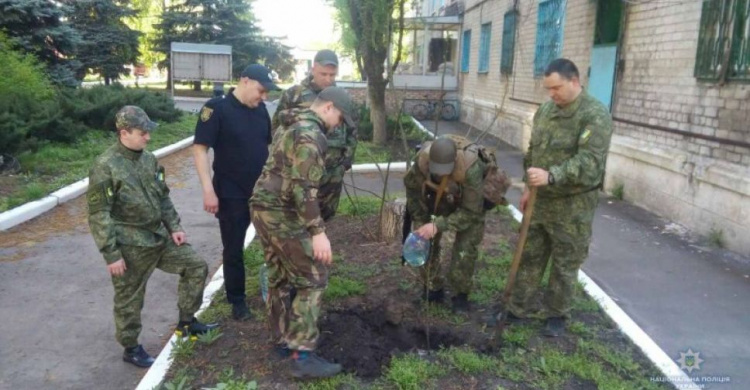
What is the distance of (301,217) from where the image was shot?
3.11 metres

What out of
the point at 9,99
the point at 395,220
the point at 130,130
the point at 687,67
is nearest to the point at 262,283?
the point at 130,130

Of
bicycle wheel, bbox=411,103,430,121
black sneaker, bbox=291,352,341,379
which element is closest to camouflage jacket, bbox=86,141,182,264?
black sneaker, bbox=291,352,341,379

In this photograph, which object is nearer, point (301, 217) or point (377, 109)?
point (301, 217)

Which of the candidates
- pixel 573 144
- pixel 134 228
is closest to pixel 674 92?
pixel 573 144

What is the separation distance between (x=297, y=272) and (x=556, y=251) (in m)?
1.73

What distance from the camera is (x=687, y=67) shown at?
705 cm

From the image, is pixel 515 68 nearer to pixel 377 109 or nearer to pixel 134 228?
pixel 377 109

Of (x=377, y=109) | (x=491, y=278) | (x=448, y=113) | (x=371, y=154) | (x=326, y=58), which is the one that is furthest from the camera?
(x=448, y=113)

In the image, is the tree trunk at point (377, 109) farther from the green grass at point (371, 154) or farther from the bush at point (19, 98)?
the bush at point (19, 98)

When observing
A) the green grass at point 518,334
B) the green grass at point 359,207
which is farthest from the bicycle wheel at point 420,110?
the green grass at point 518,334

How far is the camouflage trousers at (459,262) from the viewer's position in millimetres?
4148

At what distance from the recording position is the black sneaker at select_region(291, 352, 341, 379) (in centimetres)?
331

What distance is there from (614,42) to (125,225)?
817cm

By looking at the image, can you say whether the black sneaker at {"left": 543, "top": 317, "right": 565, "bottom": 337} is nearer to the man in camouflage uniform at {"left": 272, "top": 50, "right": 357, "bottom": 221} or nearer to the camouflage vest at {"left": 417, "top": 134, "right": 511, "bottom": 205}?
the camouflage vest at {"left": 417, "top": 134, "right": 511, "bottom": 205}
